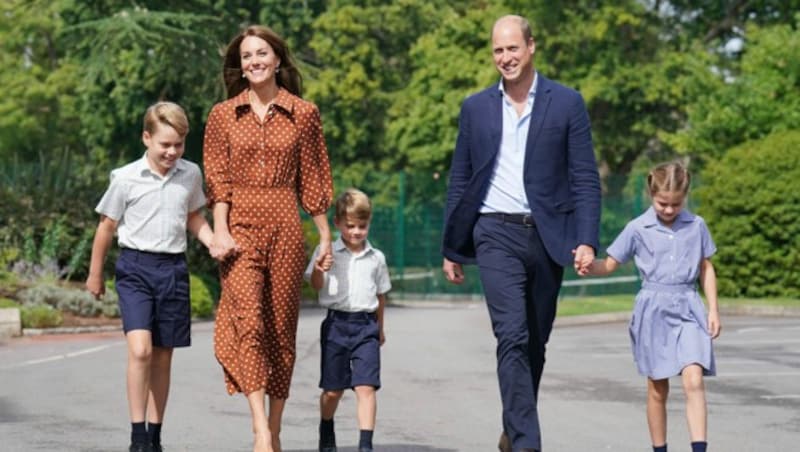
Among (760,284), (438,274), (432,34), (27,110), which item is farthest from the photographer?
(27,110)

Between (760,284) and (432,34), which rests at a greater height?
(432,34)

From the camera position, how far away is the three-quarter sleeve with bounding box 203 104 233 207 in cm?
809

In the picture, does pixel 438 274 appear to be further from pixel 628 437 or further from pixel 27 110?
pixel 27 110

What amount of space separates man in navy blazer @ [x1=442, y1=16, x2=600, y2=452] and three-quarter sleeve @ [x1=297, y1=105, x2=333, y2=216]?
582 millimetres

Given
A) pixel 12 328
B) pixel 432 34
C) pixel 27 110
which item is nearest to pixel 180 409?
pixel 12 328

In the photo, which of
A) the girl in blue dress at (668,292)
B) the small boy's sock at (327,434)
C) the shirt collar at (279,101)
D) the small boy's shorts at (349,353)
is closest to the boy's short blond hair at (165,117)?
the shirt collar at (279,101)

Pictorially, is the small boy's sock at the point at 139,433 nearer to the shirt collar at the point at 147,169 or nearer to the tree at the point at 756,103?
the shirt collar at the point at 147,169

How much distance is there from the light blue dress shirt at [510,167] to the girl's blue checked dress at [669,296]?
62cm

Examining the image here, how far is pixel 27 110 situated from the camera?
186ft

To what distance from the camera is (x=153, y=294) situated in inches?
332

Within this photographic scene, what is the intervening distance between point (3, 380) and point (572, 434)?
5235 millimetres

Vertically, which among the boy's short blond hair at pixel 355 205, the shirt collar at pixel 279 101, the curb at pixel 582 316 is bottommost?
the curb at pixel 582 316

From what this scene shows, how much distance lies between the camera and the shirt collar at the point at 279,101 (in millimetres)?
8125

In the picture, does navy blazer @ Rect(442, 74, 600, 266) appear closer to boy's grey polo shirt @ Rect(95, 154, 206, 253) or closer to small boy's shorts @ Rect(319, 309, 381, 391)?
small boy's shorts @ Rect(319, 309, 381, 391)
